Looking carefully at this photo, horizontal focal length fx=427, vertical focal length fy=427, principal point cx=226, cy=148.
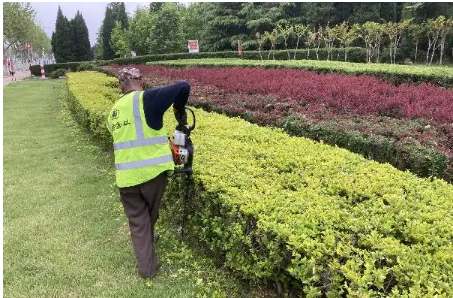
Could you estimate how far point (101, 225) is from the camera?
4.33m

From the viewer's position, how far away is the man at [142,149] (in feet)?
9.97

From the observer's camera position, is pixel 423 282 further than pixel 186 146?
No

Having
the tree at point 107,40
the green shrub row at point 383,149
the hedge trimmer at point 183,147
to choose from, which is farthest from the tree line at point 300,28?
the hedge trimmer at point 183,147

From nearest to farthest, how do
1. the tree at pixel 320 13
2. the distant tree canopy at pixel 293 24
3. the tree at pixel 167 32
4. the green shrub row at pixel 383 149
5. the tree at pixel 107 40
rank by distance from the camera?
the green shrub row at pixel 383 149, the distant tree canopy at pixel 293 24, the tree at pixel 320 13, the tree at pixel 167 32, the tree at pixel 107 40

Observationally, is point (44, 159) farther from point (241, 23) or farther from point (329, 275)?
point (241, 23)

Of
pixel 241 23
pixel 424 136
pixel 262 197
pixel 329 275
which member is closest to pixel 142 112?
pixel 262 197

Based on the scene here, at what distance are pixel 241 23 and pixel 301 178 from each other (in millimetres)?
34160

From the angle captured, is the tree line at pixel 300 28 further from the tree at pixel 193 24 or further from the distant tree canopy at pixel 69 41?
the distant tree canopy at pixel 69 41

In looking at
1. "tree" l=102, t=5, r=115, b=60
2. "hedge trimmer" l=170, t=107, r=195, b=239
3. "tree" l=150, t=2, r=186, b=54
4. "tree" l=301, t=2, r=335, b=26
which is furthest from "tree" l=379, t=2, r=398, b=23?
"hedge trimmer" l=170, t=107, r=195, b=239

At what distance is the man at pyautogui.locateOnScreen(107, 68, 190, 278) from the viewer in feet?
9.97

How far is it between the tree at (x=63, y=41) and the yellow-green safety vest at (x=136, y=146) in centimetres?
4696

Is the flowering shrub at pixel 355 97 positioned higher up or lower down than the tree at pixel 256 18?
lower down

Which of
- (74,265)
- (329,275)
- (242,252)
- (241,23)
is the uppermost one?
(241,23)

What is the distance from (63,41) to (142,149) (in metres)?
47.5
